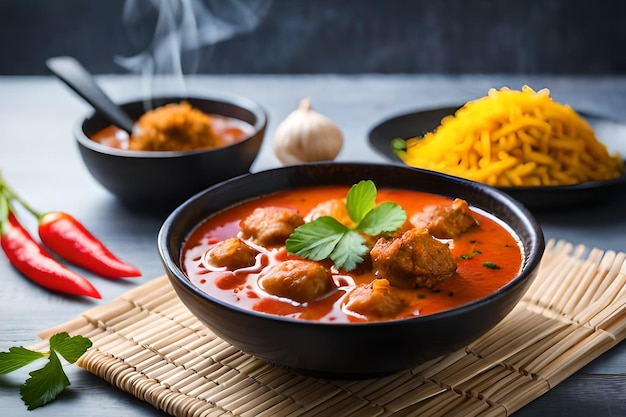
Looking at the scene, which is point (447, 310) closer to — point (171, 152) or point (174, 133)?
point (171, 152)

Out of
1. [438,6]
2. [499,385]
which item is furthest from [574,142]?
[438,6]

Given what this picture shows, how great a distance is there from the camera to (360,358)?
207 cm

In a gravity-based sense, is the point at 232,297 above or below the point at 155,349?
above

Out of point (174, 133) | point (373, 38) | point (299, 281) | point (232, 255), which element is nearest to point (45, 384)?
point (232, 255)

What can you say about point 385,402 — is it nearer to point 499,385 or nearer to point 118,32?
point 499,385

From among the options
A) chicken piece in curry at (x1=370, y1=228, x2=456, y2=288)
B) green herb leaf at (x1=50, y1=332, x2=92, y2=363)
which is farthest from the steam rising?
chicken piece in curry at (x1=370, y1=228, x2=456, y2=288)

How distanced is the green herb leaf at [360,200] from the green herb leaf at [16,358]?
3.24 feet

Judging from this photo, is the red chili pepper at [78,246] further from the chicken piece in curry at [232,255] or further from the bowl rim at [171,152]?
the chicken piece in curry at [232,255]

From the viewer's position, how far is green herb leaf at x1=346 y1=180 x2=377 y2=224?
2555mm

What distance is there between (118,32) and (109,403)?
4472 millimetres

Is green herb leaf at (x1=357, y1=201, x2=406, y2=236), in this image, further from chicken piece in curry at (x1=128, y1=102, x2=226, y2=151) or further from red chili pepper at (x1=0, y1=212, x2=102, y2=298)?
chicken piece in curry at (x1=128, y1=102, x2=226, y2=151)

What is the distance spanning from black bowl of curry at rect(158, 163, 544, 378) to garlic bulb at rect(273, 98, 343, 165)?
2.65 ft

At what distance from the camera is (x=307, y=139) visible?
3830 millimetres

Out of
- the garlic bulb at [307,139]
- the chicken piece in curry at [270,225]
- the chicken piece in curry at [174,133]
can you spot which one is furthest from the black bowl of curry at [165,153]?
the chicken piece in curry at [270,225]
